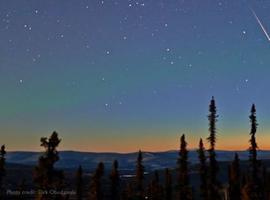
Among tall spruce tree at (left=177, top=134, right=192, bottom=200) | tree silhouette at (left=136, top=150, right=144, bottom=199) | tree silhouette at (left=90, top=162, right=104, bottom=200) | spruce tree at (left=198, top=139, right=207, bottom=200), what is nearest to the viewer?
tree silhouette at (left=90, top=162, right=104, bottom=200)

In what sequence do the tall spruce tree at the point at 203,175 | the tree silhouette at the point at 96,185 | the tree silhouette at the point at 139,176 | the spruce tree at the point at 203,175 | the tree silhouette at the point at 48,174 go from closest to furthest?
the tree silhouette at the point at 48,174
the tree silhouette at the point at 96,185
the tall spruce tree at the point at 203,175
the spruce tree at the point at 203,175
the tree silhouette at the point at 139,176

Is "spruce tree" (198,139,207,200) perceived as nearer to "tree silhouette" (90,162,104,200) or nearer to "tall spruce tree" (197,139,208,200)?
"tall spruce tree" (197,139,208,200)

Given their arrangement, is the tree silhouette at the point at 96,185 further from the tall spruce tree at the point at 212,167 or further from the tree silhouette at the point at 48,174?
the tree silhouette at the point at 48,174

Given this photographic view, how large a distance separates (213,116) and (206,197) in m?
13.6

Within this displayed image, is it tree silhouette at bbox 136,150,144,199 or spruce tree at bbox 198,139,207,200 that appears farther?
tree silhouette at bbox 136,150,144,199

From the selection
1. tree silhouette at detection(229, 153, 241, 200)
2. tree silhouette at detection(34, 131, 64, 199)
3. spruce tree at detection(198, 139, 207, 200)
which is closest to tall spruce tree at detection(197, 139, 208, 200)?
spruce tree at detection(198, 139, 207, 200)

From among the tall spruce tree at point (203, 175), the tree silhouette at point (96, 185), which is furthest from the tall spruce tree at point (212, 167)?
the tree silhouette at point (96, 185)

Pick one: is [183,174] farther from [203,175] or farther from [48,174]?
[48,174]

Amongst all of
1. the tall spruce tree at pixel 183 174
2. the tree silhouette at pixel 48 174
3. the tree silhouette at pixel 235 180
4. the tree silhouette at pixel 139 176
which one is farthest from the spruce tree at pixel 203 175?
the tree silhouette at pixel 48 174

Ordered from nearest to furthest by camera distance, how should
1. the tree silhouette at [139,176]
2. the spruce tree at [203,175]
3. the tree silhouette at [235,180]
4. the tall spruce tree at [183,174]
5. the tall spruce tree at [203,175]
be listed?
the tall spruce tree at [203,175]
the spruce tree at [203,175]
the tall spruce tree at [183,174]
the tree silhouette at [139,176]
the tree silhouette at [235,180]

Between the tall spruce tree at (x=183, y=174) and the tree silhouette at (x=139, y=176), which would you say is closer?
the tall spruce tree at (x=183, y=174)

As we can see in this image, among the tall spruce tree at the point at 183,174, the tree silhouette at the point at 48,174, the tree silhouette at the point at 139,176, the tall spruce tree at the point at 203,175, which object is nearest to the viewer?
the tree silhouette at the point at 48,174

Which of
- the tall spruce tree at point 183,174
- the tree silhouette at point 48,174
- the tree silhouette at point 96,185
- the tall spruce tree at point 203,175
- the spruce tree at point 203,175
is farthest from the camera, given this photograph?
the tall spruce tree at point 183,174

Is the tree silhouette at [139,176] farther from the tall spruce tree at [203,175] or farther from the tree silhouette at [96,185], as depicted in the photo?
the tree silhouette at [96,185]
